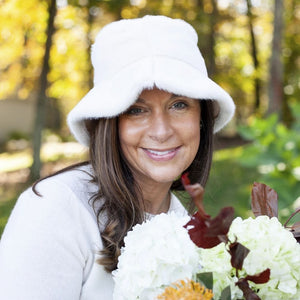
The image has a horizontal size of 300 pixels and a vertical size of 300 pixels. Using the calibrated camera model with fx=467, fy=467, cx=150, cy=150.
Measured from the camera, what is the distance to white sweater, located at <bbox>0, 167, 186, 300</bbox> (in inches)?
60.2

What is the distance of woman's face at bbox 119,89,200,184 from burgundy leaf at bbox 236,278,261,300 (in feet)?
2.83

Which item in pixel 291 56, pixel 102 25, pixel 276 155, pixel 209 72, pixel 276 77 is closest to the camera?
pixel 276 155

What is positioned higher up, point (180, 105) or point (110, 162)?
point (180, 105)

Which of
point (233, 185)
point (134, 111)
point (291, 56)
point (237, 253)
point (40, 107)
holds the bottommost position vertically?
point (233, 185)

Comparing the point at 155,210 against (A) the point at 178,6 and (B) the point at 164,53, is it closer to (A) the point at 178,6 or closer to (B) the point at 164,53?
(B) the point at 164,53

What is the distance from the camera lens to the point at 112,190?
1894mm

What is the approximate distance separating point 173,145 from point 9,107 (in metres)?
19.8

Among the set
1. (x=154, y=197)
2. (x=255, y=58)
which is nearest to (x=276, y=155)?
(x=154, y=197)

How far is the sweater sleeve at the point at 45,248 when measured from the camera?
1525mm

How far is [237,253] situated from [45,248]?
80cm

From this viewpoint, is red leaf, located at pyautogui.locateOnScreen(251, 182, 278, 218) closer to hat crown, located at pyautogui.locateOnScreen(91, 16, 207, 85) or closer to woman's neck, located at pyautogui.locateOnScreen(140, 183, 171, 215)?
hat crown, located at pyautogui.locateOnScreen(91, 16, 207, 85)

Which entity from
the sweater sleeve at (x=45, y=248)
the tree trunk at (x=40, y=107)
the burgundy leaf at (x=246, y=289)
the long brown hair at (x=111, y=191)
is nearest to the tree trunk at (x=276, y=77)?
the tree trunk at (x=40, y=107)

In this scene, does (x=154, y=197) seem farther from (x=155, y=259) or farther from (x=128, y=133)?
(x=155, y=259)

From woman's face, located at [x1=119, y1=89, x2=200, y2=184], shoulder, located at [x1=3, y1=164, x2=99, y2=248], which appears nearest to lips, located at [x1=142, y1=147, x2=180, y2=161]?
woman's face, located at [x1=119, y1=89, x2=200, y2=184]
